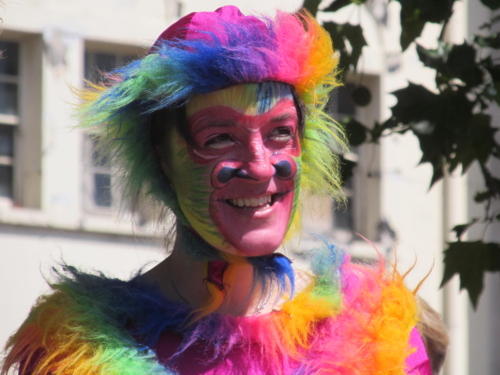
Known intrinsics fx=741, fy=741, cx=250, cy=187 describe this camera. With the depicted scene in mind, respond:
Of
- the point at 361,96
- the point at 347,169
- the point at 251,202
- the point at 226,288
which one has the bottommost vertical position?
the point at 226,288

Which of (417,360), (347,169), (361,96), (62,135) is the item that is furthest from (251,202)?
(62,135)

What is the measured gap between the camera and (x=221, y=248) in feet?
5.99

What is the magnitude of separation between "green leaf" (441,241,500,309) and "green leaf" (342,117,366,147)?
49 centimetres

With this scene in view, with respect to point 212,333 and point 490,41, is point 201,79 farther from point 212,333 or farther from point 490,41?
point 490,41

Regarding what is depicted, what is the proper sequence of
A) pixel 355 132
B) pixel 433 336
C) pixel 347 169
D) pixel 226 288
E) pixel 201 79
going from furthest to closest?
pixel 433 336 < pixel 355 132 < pixel 347 169 < pixel 226 288 < pixel 201 79

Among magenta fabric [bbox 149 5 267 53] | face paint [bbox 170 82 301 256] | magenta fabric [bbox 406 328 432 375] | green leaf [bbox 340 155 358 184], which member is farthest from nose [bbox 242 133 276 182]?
green leaf [bbox 340 155 358 184]

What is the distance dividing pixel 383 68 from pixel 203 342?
4711mm

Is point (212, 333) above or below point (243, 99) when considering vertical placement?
below

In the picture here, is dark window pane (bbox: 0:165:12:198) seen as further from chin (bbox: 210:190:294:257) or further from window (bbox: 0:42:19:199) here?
chin (bbox: 210:190:294:257)

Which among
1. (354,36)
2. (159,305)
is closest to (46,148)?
(354,36)

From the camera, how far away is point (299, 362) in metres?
1.82

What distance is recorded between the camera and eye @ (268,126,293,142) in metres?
1.85

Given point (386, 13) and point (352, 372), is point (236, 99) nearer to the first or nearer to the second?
point (352, 372)

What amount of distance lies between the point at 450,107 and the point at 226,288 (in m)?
1.08
